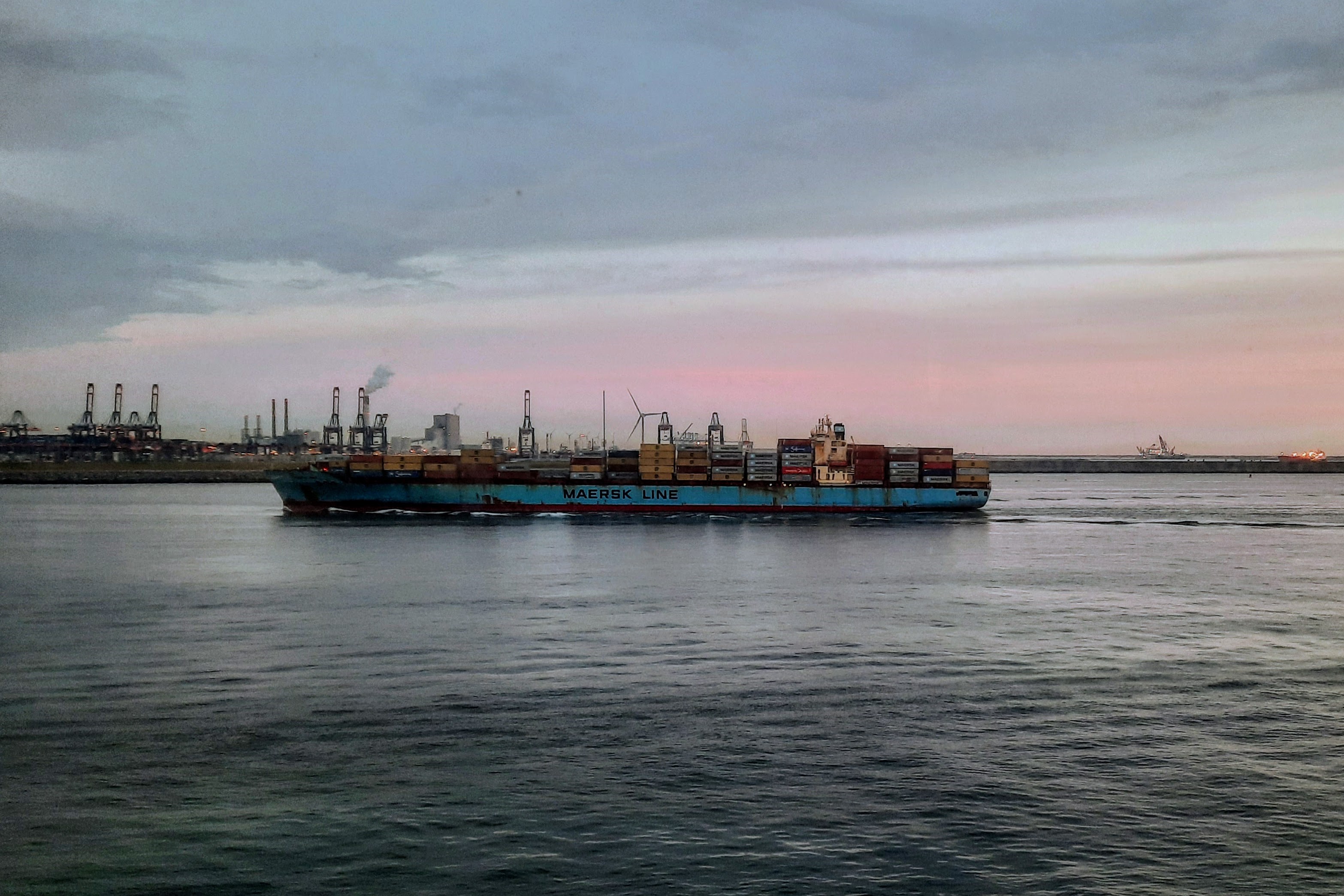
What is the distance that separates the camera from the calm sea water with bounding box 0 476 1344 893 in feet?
38.4

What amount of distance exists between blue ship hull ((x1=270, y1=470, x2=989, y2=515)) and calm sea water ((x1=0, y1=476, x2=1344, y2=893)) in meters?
39.5

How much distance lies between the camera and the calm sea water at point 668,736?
38.4 ft

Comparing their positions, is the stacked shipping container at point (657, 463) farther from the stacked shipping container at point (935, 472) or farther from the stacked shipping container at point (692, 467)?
the stacked shipping container at point (935, 472)

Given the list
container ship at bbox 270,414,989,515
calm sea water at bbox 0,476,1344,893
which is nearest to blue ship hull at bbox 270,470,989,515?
container ship at bbox 270,414,989,515

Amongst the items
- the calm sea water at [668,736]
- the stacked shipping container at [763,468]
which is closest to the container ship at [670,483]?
the stacked shipping container at [763,468]

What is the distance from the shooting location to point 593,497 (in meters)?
81.9

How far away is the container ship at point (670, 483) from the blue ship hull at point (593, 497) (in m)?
0.08

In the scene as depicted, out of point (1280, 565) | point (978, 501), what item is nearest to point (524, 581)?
point (1280, 565)

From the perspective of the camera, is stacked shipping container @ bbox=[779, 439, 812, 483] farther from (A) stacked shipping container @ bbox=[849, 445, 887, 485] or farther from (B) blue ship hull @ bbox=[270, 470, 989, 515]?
(A) stacked shipping container @ bbox=[849, 445, 887, 485]

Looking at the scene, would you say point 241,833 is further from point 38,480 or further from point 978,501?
point 38,480

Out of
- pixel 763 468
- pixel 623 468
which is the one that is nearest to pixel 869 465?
pixel 763 468

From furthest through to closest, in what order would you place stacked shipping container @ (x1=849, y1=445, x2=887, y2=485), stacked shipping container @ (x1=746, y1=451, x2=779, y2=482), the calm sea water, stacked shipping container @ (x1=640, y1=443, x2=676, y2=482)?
stacked shipping container @ (x1=849, y1=445, x2=887, y2=485) → stacked shipping container @ (x1=746, y1=451, x2=779, y2=482) → stacked shipping container @ (x1=640, y1=443, x2=676, y2=482) → the calm sea water

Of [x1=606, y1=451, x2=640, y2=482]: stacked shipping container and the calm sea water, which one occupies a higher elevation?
[x1=606, y1=451, x2=640, y2=482]: stacked shipping container

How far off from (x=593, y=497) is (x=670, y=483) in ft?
20.5
